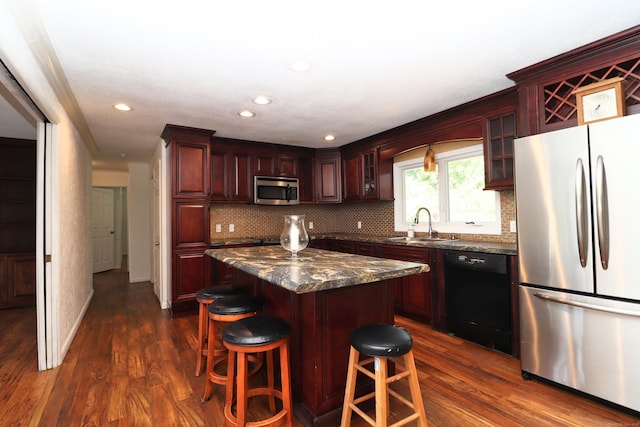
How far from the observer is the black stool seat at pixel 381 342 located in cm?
148

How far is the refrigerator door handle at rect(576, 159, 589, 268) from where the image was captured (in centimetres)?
201

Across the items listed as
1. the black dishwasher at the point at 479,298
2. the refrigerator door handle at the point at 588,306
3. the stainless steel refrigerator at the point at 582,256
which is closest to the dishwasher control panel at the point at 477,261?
the black dishwasher at the point at 479,298

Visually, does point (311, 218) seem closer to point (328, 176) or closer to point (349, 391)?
point (328, 176)

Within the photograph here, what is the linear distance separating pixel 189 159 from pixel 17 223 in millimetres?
2717

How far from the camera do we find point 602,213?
6.34ft

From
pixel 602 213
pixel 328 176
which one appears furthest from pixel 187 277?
pixel 602 213

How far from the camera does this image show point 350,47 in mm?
2096

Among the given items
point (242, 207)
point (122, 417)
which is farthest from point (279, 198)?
point (122, 417)

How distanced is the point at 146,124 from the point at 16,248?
109 inches

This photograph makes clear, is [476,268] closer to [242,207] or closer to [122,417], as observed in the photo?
[122,417]

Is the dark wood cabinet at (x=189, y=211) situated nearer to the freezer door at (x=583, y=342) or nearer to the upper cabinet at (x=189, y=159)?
the upper cabinet at (x=189, y=159)

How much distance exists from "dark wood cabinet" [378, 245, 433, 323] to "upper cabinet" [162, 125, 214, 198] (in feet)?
8.01

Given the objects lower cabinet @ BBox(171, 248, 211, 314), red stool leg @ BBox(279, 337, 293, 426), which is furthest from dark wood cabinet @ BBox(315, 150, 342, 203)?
red stool leg @ BBox(279, 337, 293, 426)

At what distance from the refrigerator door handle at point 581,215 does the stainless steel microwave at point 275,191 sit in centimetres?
359
